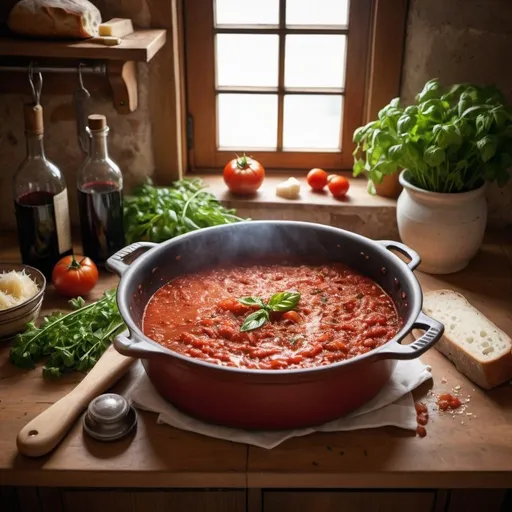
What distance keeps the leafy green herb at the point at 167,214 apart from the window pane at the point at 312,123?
41 cm

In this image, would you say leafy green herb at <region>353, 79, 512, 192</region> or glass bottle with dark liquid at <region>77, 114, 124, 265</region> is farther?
glass bottle with dark liquid at <region>77, 114, 124, 265</region>

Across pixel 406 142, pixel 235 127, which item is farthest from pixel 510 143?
pixel 235 127

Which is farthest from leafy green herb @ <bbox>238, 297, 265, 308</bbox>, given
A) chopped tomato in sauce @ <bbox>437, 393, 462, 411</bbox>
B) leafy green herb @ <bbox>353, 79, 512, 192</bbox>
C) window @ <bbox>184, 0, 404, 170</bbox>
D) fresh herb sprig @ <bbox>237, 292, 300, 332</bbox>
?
window @ <bbox>184, 0, 404, 170</bbox>

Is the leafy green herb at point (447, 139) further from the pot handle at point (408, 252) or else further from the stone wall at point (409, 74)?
the pot handle at point (408, 252)

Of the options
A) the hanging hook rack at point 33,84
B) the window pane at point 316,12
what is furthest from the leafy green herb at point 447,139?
the hanging hook rack at point 33,84

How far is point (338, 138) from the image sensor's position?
2.44 meters

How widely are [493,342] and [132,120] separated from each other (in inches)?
47.9

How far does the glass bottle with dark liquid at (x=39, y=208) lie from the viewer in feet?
6.29

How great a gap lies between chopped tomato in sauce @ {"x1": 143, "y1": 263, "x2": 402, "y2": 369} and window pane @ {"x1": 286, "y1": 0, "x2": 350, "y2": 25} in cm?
82

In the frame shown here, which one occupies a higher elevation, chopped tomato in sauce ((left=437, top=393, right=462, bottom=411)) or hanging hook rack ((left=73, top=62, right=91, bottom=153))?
hanging hook rack ((left=73, top=62, right=91, bottom=153))

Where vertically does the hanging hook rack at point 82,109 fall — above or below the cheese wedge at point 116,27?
below

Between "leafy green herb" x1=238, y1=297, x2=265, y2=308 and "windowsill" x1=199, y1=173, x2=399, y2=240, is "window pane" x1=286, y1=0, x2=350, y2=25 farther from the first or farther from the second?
"leafy green herb" x1=238, y1=297, x2=265, y2=308

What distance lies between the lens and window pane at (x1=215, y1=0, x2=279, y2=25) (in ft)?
7.34

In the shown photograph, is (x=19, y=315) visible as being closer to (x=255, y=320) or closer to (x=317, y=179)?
(x=255, y=320)
